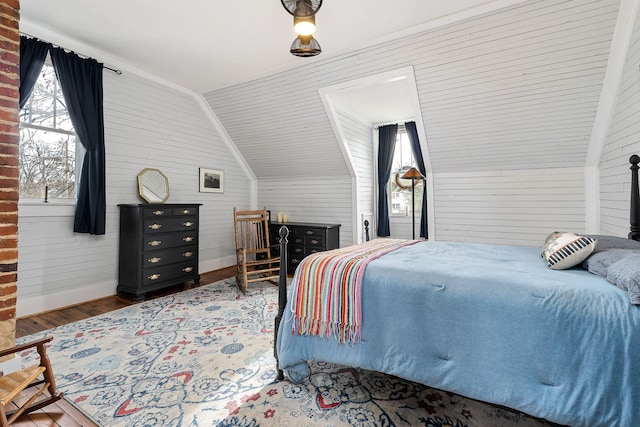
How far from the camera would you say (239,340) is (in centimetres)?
252

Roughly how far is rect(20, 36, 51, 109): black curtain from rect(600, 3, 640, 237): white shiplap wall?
194 inches

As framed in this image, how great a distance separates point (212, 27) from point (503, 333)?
11.0 ft

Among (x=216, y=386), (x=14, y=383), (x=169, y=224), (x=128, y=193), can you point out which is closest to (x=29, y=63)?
(x=128, y=193)

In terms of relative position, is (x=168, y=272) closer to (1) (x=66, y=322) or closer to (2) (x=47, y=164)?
(1) (x=66, y=322)

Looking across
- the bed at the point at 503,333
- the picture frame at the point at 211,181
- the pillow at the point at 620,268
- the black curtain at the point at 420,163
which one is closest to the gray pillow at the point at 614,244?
the bed at the point at 503,333

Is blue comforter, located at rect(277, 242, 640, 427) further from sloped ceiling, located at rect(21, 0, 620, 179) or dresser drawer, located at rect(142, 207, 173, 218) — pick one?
dresser drawer, located at rect(142, 207, 173, 218)

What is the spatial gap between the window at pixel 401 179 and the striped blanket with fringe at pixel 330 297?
3.51m

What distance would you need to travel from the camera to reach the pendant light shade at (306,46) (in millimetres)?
2152

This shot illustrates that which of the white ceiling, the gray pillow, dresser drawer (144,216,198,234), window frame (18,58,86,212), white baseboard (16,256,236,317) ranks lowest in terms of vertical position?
white baseboard (16,256,236,317)

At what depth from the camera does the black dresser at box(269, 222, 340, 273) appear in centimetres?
460

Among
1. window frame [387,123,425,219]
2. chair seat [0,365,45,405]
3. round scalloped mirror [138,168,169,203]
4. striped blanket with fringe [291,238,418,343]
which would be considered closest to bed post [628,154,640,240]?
striped blanket with fringe [291,238,418,343]

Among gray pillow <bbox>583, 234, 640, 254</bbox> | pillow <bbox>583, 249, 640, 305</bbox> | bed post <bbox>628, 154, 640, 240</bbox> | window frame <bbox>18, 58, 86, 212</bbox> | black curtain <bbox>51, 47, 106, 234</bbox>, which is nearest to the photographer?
pillow <bbox>583, 249, 640, 305</bbox>

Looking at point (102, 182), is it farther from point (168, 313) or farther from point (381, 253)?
point (381, 253)

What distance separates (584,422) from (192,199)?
462cm
